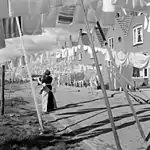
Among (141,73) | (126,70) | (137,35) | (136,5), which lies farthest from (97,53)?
(136,5)

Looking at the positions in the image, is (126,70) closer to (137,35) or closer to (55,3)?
(137,35)

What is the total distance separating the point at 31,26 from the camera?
7086 millimetres

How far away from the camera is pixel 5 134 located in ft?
23.1

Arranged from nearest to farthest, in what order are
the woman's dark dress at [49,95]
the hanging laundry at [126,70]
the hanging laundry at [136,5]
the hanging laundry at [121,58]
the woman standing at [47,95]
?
1. the hanging laundry at [136,5]
2. the woman standing at [47,95]
3. the woman's dark dress at [49,95]
4. the hanging laundry at [121,58]
5. the hanging laundry at [126,70]

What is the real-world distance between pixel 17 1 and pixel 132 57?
1239 centimetres

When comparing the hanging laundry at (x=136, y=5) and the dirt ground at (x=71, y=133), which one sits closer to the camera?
the hanging laundry at (x=136, y=5)

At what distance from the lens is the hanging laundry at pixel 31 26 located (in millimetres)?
6964

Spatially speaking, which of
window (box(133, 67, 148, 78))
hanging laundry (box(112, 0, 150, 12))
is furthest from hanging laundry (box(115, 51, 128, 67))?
hanging laundry (box(112, 0, 150, 12))

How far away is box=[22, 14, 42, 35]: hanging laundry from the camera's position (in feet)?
22.8

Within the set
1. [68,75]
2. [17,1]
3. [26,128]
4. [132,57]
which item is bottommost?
[68,75]

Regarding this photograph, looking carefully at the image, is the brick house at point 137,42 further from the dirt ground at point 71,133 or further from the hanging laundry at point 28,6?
the hanging laundry at point 28,6

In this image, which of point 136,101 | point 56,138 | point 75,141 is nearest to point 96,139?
point 75,141

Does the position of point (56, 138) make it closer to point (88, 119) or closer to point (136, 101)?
point (88, 119)

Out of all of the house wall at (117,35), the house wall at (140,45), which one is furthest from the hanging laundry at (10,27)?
the house wall at (117,35)
